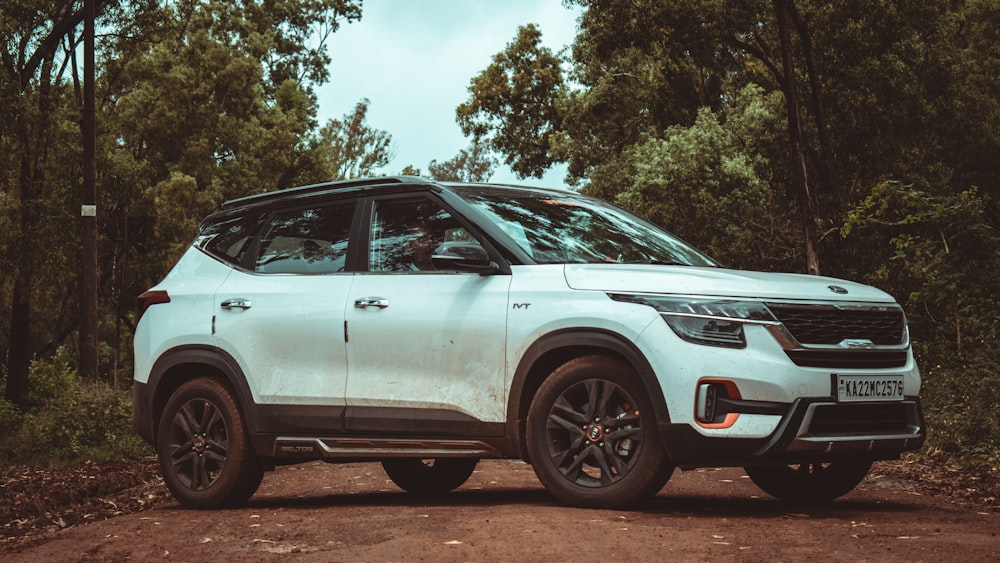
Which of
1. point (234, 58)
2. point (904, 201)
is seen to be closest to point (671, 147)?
point (234, 58)

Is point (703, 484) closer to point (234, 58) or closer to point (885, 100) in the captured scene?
point (885, 100)

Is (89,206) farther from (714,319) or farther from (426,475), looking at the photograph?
(714,319)

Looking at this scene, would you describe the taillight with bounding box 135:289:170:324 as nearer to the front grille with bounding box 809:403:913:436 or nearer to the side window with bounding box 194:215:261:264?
the side window with bounding box 194:215:261:264

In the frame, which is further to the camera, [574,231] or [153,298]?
[153,298]

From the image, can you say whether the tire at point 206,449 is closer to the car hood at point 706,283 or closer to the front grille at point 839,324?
the car hood at point 706,283

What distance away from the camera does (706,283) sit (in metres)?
6.60

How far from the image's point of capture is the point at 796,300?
6.64m

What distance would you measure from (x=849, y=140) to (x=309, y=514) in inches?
992

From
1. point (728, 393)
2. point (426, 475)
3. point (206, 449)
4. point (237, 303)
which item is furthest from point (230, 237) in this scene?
point (728, 393)

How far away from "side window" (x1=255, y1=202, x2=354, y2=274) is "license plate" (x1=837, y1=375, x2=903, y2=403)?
3.08 metres

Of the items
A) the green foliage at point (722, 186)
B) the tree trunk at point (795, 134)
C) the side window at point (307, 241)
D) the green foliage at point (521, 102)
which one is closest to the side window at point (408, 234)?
the side window at point (307, 241)

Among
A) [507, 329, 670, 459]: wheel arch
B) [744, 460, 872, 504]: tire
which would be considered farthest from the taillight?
[744, 460, 872, 504]: tire

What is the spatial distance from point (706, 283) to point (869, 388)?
3.53 ft

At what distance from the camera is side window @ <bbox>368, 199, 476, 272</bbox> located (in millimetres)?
7664
